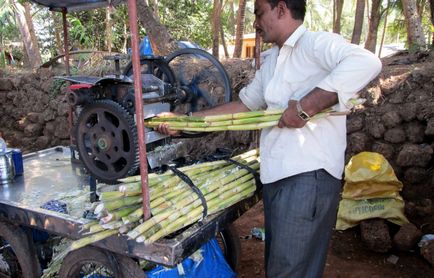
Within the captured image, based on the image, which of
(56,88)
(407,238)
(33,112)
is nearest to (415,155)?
(407,238)

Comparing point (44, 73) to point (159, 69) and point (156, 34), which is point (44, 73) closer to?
point (156, 34)

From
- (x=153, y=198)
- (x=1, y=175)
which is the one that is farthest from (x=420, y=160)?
(x=1, y=175)

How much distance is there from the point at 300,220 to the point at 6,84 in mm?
8624

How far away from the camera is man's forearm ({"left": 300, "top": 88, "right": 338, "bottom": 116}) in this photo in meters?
1.81

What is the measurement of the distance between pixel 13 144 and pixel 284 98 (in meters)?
7.98

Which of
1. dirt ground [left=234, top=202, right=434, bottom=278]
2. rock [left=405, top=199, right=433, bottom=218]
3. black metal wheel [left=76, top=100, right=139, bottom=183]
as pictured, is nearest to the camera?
black metal wheel [left=76, top=100, right=139, bottom=183]

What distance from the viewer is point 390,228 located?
→ 399cm

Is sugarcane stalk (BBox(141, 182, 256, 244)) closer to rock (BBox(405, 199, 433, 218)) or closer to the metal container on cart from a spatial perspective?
the metal container on cart

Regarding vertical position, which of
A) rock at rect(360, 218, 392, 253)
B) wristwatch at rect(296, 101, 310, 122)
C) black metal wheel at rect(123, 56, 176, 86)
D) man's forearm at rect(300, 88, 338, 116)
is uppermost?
black metal wheel at rect(123, 56, 176, 86)

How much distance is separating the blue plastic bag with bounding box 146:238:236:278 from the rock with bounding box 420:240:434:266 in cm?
174

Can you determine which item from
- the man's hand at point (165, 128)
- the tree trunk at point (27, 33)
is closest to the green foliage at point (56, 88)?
the tree trunk at point (27, 33)

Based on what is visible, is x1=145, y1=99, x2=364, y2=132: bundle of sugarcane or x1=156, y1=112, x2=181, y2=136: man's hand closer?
x1=145, y1=99, x2=364, y2=132: bundle of sugarcane

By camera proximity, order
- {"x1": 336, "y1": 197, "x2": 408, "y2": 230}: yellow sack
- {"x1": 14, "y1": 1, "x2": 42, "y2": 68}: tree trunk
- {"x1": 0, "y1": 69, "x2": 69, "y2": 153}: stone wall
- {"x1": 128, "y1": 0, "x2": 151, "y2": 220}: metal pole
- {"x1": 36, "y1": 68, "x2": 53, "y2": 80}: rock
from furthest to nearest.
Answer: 1. {"x1": 14, "y1": 1, "x2": 42, "y2": 68}: tree trunk
2. {"x1": 36, "y1": 68, "x2": 53, "y2": 80}: rock
3. {"x1": 0, "y1": 69, "x2": 69, "y2": 153}: stone wall
4. {"x1": 336, "y1": 197, "x2": 408, "y2": 230}: yellow sack
5. {"x1": 128, "y1": 0, "x2": 151, "y2": 220}: metal pole

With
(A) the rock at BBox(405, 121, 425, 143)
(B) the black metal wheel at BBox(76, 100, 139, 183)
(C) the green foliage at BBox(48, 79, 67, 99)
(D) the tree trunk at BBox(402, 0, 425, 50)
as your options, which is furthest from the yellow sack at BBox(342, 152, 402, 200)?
(C) the green foliage at BBox(48, 79, 67, 99)
